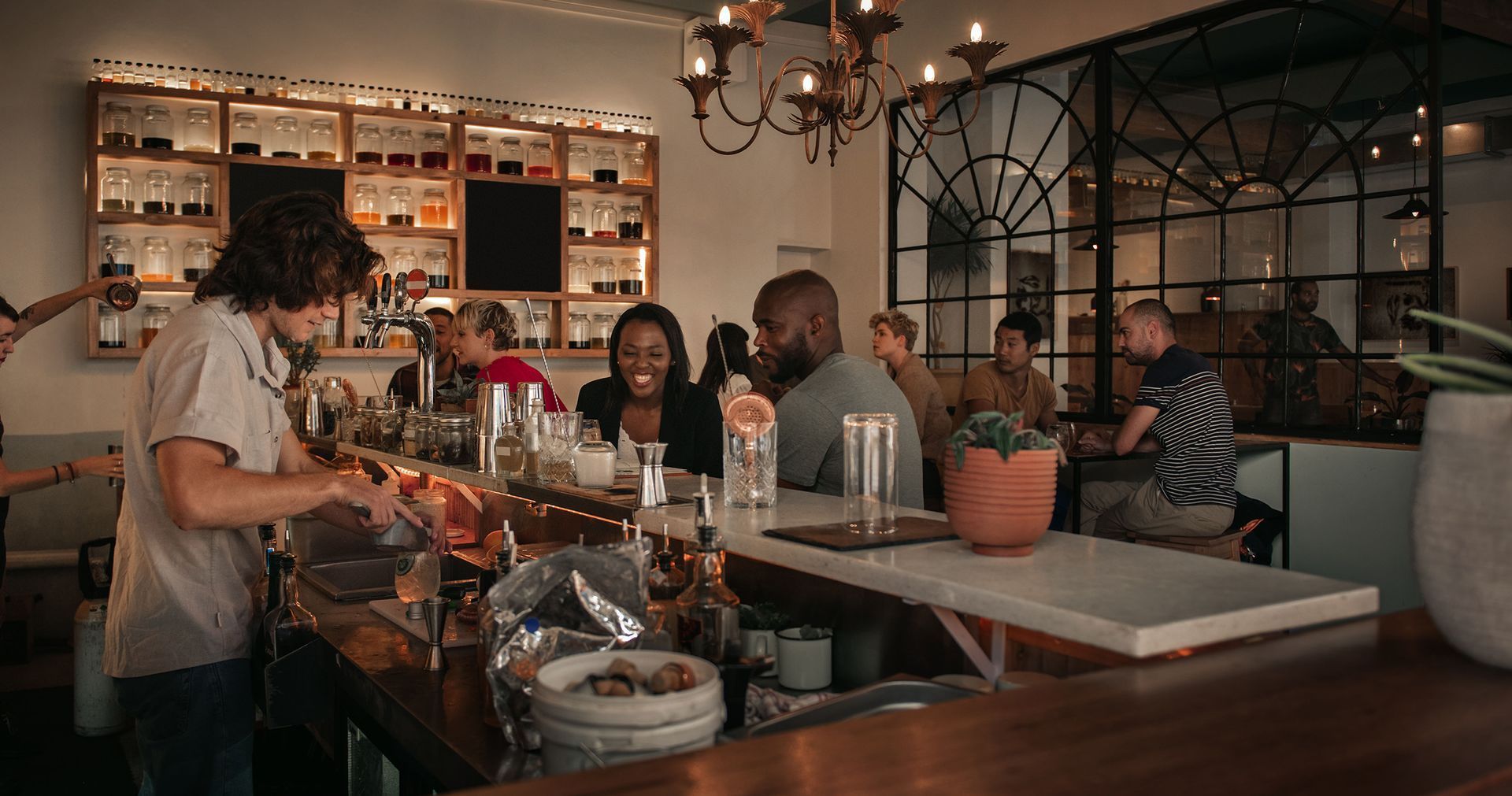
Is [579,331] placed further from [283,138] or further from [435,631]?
[435,631]

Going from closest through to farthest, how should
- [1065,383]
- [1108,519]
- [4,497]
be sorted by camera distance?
[4,497] → [1108,519] → [1065,383]

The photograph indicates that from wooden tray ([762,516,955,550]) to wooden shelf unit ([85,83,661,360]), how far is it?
15.6ft

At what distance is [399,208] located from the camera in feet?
20.9

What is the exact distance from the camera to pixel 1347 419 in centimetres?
518

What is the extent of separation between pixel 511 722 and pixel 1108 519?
3.94m

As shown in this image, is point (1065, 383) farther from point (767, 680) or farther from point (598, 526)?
point (767, 680)

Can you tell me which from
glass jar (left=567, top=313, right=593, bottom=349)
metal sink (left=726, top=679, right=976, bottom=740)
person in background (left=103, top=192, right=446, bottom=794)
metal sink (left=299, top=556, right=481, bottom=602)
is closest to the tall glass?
metal sink (left=726, top=679, right=976, bottom=740)

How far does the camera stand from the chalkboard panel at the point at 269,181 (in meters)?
5.82

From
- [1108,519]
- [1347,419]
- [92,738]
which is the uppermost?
[1347,419]

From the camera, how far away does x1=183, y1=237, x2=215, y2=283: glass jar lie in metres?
5.83

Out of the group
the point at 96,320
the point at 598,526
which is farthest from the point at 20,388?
the point at 598,526

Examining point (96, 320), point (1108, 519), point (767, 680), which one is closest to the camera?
point (767, 680)

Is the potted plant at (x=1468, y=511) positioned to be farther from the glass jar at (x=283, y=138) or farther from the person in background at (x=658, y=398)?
the glass jar at (x=283, y=138)

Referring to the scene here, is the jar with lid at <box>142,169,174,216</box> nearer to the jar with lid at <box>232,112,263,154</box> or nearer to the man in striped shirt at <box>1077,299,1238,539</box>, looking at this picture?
the jar with lid at <box>232,112,263,154</box>
